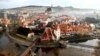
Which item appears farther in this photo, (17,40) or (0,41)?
(0,41)

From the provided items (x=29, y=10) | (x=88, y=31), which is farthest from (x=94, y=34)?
(x=29, y=10)

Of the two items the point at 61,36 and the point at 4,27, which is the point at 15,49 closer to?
the point at 4,27

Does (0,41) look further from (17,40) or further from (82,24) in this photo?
(82,24)

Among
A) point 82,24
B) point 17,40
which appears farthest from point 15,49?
point 82,24

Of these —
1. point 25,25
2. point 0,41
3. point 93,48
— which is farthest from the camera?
point 0,41

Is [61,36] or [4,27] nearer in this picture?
[61,36]

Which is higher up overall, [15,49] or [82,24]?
[82,24]

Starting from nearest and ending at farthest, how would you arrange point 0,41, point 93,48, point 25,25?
point 93,48 → point 25,25 → point 0,41
